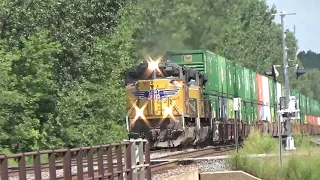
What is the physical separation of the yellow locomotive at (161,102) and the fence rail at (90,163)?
29.8 ft

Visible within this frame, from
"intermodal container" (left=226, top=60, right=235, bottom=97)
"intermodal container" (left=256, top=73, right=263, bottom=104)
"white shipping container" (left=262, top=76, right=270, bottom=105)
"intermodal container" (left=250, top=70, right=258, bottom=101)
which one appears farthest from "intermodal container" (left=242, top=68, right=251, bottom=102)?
"white shipping container" (left=262, top=76, right=270, bottom=105)

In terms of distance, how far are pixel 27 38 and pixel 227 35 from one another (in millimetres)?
36246

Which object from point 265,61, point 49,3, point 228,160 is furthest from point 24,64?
point 265,61

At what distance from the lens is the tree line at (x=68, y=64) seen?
25031mm

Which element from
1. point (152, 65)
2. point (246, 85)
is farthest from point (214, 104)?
point (246, 85)

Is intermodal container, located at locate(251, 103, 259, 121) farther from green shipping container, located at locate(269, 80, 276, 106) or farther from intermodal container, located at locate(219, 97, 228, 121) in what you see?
green shipping container, located at locate(269, 80, 276, 106)

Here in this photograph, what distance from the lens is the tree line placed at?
2503 centimetres

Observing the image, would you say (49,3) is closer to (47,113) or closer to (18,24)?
(18,24)

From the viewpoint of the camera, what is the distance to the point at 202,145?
3094cm

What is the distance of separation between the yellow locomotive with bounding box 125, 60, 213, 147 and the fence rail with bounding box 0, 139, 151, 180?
29.8ft

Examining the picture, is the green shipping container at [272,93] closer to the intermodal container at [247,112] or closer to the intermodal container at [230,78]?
the intermodal container at [247,112]

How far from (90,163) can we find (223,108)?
66.9ft

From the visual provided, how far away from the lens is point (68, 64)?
96.3 ft

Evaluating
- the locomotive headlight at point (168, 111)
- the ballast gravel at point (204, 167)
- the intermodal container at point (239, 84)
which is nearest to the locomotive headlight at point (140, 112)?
the locomotive headlight at point (168, 111)
